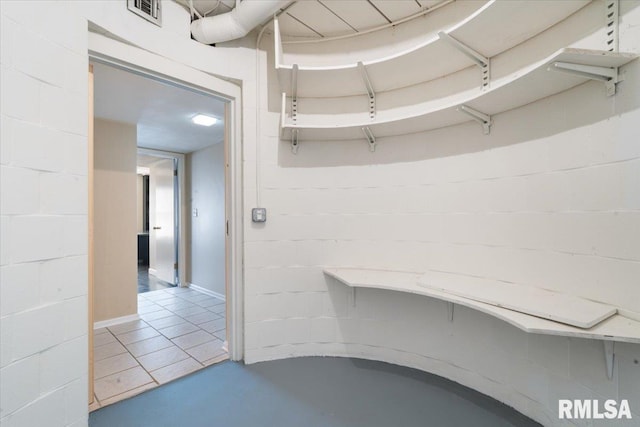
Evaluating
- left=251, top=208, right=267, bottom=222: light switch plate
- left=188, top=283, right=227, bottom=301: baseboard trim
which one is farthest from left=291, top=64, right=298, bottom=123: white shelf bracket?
left=188, top=283, right=227, bottom=301: baseboard trim

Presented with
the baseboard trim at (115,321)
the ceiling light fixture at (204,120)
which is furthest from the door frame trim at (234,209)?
the baseboard trim at (115,321)

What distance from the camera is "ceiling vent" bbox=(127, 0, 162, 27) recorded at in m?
1.60

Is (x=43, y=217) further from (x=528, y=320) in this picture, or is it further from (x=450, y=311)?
(x=450, y=311)

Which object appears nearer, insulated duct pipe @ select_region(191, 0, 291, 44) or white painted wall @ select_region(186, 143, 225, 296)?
insulated duct pipe @ select_region(191, 0, 291, 44)

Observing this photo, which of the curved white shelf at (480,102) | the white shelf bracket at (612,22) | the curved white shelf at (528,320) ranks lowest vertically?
the curved white shelf at (528,320)

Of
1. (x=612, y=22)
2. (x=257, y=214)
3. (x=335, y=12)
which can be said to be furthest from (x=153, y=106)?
(x=612, y=22)

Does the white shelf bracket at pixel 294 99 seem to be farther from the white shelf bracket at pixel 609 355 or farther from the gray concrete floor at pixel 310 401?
the white shelf bracket at pixel 609 355

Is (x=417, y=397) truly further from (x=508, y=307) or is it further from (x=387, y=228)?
(x=387, y=228)

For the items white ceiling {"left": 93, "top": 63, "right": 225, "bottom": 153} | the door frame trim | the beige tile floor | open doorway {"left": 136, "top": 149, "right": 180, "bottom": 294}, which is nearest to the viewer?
the beige tile floor

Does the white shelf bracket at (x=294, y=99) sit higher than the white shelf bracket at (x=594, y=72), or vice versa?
the white shelf bracket at (x=294, y=99)

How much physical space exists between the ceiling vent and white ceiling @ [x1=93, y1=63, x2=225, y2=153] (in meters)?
0.36

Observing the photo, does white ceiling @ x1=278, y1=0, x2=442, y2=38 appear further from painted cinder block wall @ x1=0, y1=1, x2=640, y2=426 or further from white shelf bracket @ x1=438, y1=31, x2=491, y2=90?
white shelf bracket @ x1=438, y1=31, x2=491, y2=90

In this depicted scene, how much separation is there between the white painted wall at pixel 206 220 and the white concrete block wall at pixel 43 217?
2.48m

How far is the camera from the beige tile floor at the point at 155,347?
1.95m
